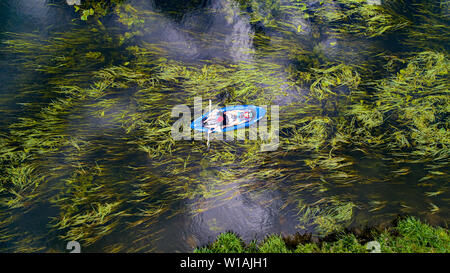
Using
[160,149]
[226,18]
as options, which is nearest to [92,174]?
[160,149]

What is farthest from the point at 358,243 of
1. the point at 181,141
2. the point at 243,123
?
the point at 181,141

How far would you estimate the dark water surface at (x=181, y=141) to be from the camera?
171cm

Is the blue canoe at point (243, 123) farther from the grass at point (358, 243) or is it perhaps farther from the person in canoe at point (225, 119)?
the grass at point (358, 243)

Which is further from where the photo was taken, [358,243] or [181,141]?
[181,141]

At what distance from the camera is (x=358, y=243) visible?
167cm

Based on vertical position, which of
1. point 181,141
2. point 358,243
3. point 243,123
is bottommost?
point 358,243

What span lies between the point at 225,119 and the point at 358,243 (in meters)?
1.59

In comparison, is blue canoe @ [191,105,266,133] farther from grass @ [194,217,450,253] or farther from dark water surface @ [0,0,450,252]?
grass @ [194,217,450,253]

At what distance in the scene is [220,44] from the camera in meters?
1.91

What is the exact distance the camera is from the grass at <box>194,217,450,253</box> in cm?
165

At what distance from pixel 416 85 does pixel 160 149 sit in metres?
2.54

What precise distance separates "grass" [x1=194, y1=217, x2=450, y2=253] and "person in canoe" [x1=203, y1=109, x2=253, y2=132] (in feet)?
3.18

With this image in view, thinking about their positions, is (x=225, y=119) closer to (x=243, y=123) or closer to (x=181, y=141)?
(x=243, y=123)
